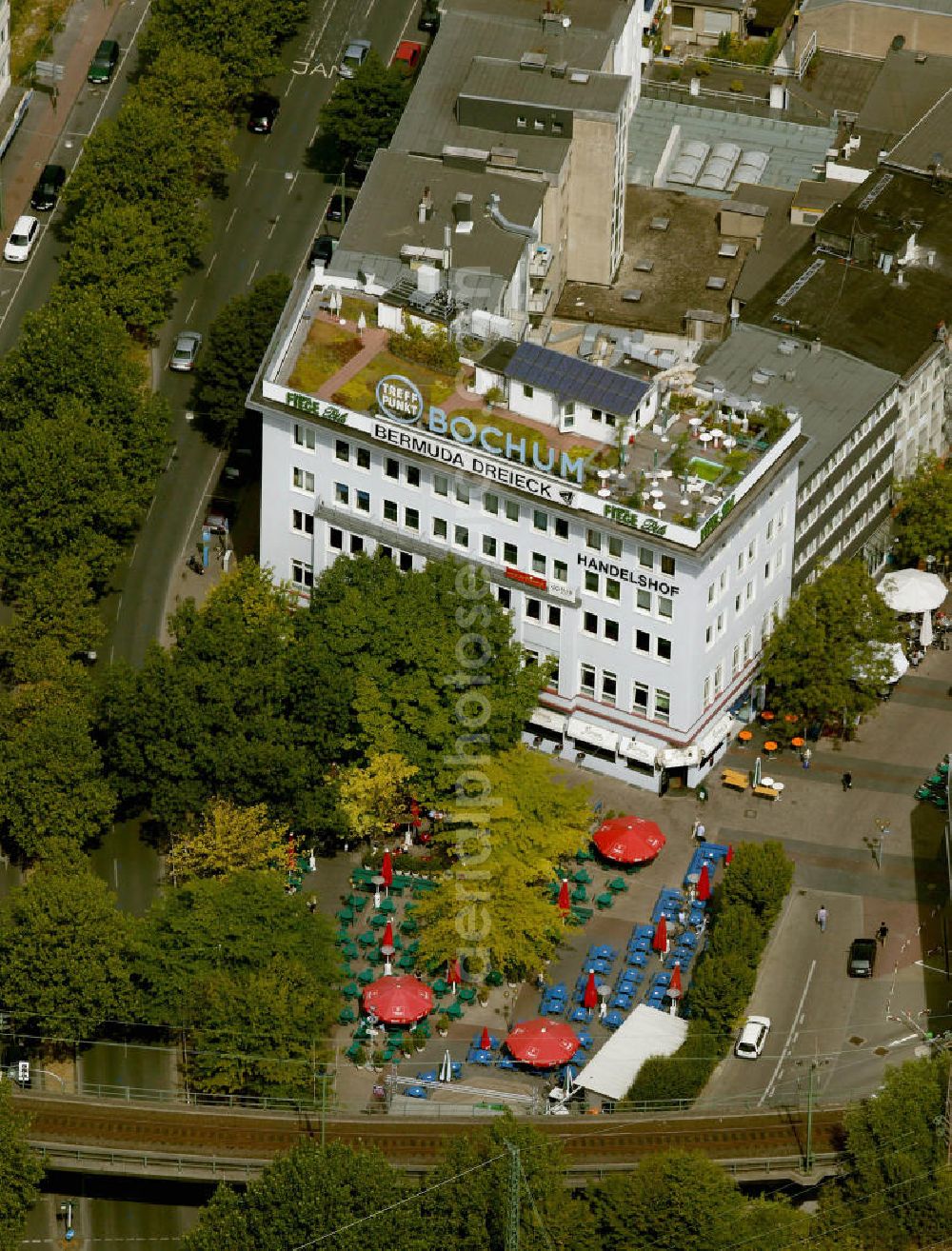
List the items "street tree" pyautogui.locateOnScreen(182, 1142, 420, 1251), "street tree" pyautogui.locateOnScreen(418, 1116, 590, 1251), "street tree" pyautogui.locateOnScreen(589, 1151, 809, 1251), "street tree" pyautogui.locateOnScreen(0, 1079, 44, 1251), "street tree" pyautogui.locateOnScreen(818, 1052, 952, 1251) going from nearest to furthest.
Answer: "street tree" pyautogui.locateOnScreen(182, 1142, 420, 1251)
"street tree" pyautogui.locateOnScreen(418, 1116, 590, 1251)
"street tree" pyautogui.locateOnScreen(589, 1151, 809, 1251)
"street tree" pyautogui.locateOnScreen(818, 1052, 952, 1251)
"street tree" pyautogui.locateOnScreen(0, 1079, 44, 1251)

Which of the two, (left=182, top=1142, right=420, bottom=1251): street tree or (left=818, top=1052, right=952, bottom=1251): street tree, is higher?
(left=818, top=1052, right=952, bottom=1251): street tree

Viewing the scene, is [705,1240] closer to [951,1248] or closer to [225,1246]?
[951,1248]

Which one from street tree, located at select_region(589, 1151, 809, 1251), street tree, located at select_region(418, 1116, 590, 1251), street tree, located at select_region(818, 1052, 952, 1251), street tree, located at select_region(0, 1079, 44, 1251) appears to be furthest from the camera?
street tree, located at select_region(0, 1079, 44, 1251)

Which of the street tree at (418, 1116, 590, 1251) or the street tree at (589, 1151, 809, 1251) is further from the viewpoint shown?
the street tree at (589, 1151, 809, 1251)

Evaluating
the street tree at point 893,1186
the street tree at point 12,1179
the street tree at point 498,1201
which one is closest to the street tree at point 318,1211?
the street tree at point 498,1201

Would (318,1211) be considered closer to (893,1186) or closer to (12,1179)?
(12,1179)

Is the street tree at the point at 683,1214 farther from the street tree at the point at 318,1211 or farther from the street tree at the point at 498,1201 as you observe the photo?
the street tree at the point at 318,1211

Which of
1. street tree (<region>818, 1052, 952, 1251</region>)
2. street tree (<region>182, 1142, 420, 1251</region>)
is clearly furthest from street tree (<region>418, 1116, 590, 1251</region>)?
street tree (<region>818, 1052, 952, 1251</region>)

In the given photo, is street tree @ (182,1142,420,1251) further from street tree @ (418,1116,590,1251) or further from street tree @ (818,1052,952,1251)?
street tree @ (818,1052,952,1251)

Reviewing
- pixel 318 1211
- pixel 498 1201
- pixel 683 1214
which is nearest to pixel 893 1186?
pixel 683 1214
